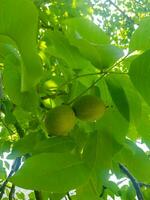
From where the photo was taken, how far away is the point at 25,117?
130 centimetres

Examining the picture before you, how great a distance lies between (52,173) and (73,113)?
0.14 meters

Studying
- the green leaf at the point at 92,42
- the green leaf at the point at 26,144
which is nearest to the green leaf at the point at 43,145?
the green leaf at the point at 26,144

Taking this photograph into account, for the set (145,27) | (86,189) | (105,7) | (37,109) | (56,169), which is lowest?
(86,189)

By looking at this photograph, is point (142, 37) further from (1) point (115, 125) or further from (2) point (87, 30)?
(1) point (115, 125)

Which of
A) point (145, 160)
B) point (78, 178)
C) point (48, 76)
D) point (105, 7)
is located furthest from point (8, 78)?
point (105, 7)

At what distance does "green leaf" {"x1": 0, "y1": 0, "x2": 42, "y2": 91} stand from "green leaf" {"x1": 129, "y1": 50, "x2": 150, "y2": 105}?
0.19 meters

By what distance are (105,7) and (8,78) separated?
3.69 metres

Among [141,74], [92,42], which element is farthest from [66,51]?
[141,74]

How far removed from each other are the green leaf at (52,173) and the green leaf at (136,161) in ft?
0.57

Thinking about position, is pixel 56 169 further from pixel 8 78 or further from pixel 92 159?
pixel 8 78

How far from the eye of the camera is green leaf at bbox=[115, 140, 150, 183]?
38.6 inches

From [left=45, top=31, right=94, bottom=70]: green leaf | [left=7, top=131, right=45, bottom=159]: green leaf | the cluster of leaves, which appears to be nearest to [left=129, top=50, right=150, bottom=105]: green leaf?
the cluster of leaves

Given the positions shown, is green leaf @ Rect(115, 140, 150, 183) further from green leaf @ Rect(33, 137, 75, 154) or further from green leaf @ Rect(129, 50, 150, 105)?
green leaf @ Rect(129, 50, 150, 105)

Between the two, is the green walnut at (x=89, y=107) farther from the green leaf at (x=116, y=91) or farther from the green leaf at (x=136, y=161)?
the green leaf at (x=136, y=161)
